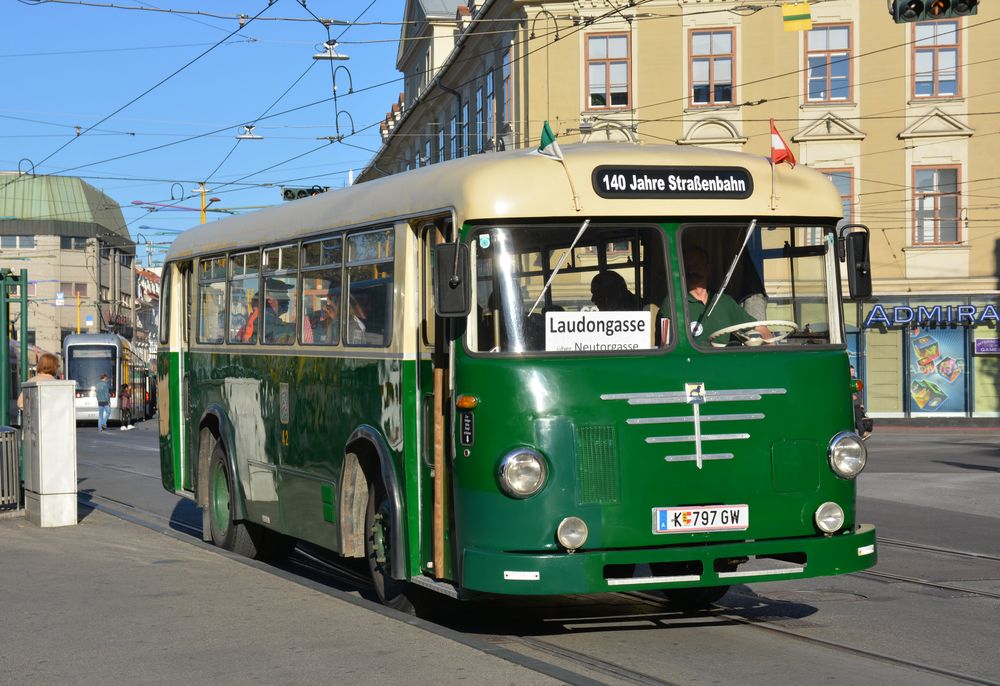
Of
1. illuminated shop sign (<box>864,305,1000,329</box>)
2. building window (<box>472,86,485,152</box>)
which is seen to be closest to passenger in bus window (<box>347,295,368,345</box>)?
illuminated shop sign (<box>864,305,1000,329</box>)

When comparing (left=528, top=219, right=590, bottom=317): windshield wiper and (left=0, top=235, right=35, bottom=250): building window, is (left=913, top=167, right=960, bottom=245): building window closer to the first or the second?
(left=528, top=219, right=590, bottom=317): windshield wiper

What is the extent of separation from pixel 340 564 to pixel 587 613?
3.84m

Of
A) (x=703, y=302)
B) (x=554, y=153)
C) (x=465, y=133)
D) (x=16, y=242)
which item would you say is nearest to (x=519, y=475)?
(x=703, y=302)

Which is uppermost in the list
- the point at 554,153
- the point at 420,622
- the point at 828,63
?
the point at 828,63

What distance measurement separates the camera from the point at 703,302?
8.48 m

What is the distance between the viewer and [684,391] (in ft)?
27.2

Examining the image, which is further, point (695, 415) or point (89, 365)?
point (89, 365)

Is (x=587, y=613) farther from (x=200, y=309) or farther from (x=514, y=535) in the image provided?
(x=200, y=309)

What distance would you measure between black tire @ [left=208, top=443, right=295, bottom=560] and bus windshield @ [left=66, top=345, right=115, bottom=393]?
38.1 metres

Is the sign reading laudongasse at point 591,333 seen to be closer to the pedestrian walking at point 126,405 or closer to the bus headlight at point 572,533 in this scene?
the bus headlight at point 572,533

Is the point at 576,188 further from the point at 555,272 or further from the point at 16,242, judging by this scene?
the point at 16,242

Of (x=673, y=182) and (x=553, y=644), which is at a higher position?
(x=673, y=182)

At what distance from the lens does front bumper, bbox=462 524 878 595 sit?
7.94 meters

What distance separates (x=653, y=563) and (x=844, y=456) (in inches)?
50.6
